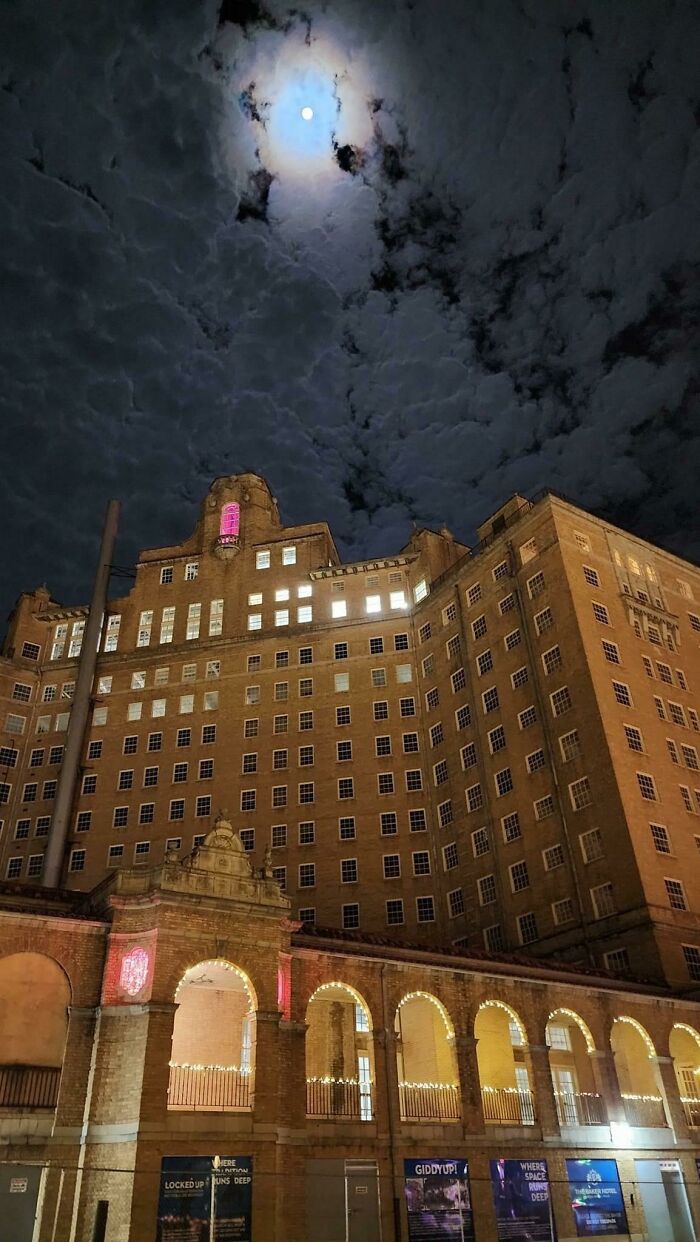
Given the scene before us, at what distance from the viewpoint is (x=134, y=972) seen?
91.3ft

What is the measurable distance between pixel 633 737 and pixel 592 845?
23.2ft

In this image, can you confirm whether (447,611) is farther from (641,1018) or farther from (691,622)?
(641,1018)

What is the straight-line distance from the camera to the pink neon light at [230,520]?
270ft

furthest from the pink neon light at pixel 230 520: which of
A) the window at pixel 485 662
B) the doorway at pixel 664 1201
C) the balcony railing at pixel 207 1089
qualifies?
the doorway at pixel 664 1201

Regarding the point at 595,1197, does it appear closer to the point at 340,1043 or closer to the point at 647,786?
the point at 340,1043

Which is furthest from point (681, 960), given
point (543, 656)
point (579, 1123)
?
point (543, 656)

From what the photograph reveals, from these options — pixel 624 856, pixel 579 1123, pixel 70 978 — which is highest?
pixel 624 856

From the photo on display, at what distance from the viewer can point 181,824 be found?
66062mm

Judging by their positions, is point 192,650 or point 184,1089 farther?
point 192,650

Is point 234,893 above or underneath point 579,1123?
above

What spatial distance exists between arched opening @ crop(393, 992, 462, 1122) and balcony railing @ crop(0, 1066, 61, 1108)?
11782 mm

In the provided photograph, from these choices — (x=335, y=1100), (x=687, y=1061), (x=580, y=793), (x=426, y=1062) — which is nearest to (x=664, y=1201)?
(x=687, y=1061)

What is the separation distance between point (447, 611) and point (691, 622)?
1792 centimetres

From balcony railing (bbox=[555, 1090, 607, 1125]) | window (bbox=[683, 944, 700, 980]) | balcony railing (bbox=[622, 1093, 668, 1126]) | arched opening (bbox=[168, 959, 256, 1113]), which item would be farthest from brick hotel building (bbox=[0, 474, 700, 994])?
arched opening (bbox=[168, 959, 256, 1113])
